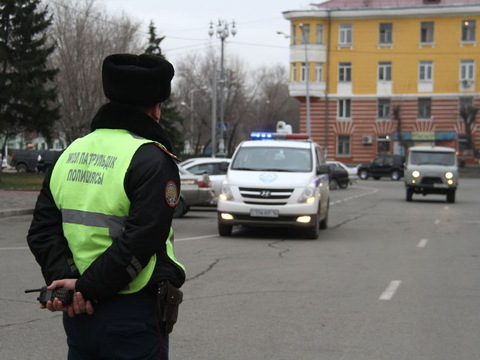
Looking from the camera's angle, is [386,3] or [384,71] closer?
[386,3]

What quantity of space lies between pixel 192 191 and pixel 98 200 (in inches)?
691

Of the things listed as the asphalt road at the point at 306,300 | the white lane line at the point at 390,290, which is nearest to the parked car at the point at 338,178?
the asphalt road at the point at 306,300

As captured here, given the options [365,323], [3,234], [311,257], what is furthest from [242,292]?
[3,234]

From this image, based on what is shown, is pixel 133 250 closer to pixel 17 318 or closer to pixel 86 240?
pixel 86 240

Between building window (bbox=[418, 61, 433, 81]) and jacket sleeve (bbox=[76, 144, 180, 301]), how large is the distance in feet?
215

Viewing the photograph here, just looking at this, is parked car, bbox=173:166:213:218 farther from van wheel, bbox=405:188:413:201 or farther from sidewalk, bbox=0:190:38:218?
van wheel, bbox=405:188:413:201

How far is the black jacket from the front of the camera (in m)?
2.93

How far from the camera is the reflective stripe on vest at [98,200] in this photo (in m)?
3.03

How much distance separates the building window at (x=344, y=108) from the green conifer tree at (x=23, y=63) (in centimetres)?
3195

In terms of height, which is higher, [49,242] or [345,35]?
[345,35]

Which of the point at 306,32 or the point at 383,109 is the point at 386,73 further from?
the point at 306,32

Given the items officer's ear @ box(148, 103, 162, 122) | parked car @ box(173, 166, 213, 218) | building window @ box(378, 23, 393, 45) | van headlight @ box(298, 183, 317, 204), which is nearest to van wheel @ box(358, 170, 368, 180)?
building window @ box(378, 23, 393, 45)

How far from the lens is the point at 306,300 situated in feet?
27.5

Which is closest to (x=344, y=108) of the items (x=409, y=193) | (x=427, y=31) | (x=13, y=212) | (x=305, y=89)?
(x=305, y=89)
